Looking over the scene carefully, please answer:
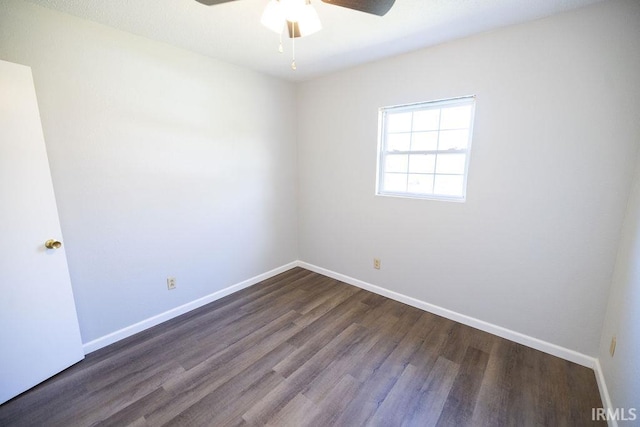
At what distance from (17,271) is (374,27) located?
9.43ft

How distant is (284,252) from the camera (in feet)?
11.7

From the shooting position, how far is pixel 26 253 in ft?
5.27

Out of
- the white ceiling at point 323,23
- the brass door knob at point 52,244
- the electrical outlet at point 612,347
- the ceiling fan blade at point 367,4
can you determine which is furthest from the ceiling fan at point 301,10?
the electrical outlet at point 612,347

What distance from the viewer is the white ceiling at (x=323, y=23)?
5.39 feet

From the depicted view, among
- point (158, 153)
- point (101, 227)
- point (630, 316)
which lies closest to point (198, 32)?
point (158, 153)

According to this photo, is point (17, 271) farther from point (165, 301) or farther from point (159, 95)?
point (159, 95)

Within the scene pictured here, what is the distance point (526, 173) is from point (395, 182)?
1098 millimetres

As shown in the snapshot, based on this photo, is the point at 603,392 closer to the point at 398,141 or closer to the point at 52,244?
the point at 398,141

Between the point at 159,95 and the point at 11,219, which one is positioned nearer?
the point at 11,219

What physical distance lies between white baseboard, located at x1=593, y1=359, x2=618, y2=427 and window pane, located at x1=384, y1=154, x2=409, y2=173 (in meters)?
2.03

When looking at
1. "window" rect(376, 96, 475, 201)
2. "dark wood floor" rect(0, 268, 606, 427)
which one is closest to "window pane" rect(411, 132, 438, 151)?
"window" rect(376, 96, 475, 201)

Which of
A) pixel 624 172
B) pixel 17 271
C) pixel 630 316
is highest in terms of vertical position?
pixel 624 172

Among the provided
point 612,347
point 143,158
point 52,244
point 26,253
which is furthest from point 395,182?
point 26,253

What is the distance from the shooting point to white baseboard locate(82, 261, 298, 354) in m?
2.05
